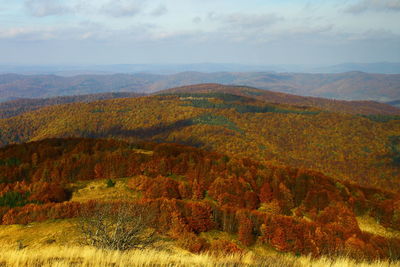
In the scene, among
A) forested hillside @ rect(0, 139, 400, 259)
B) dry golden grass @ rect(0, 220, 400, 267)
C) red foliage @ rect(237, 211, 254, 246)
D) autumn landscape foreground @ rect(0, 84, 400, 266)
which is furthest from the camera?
red foliage @ rect(237, 211, 254, 246)

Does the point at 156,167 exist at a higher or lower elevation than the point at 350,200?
higher

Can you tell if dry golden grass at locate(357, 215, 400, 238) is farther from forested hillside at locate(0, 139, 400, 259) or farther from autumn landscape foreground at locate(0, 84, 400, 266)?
forested hillside at locate(0, 139, 400, 259)

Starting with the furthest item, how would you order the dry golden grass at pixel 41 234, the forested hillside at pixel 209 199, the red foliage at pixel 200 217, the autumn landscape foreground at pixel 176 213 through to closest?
1. the red foliage at pixel 200 217
2. the forested hillside at pixel 209 199
3. the dry golden grass at pixel 41 234
4. the autumn landscape foreground at pixel 176 213

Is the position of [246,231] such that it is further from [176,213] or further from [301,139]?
[301,139]

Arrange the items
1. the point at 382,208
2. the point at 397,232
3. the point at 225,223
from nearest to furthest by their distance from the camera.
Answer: the point at 225,223 < the point at 397,232 < the point at 382,208

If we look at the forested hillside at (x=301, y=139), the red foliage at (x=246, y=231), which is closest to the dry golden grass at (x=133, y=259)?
the red foliage at (x=246, y=231)

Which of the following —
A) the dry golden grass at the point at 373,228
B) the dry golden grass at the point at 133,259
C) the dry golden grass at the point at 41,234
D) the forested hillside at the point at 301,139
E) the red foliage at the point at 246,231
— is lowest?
the forested hillside at the point at 301,139

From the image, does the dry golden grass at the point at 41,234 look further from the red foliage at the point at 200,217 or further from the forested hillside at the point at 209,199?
the red foliage at the point at 200,217

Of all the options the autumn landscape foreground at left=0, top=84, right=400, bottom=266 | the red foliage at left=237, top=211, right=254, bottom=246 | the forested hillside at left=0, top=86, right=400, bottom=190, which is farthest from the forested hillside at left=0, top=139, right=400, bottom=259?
the forested hillside at left=0, top=86, right=400, bottom=190

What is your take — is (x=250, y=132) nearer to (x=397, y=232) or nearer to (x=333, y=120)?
(x=333, y=120)

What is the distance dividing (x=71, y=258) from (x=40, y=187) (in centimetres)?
2902

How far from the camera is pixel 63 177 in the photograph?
40.7 m

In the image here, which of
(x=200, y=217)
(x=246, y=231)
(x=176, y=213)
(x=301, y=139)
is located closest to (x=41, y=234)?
Result: (x=176, y=213)

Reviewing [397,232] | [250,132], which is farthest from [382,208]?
[250,132]
